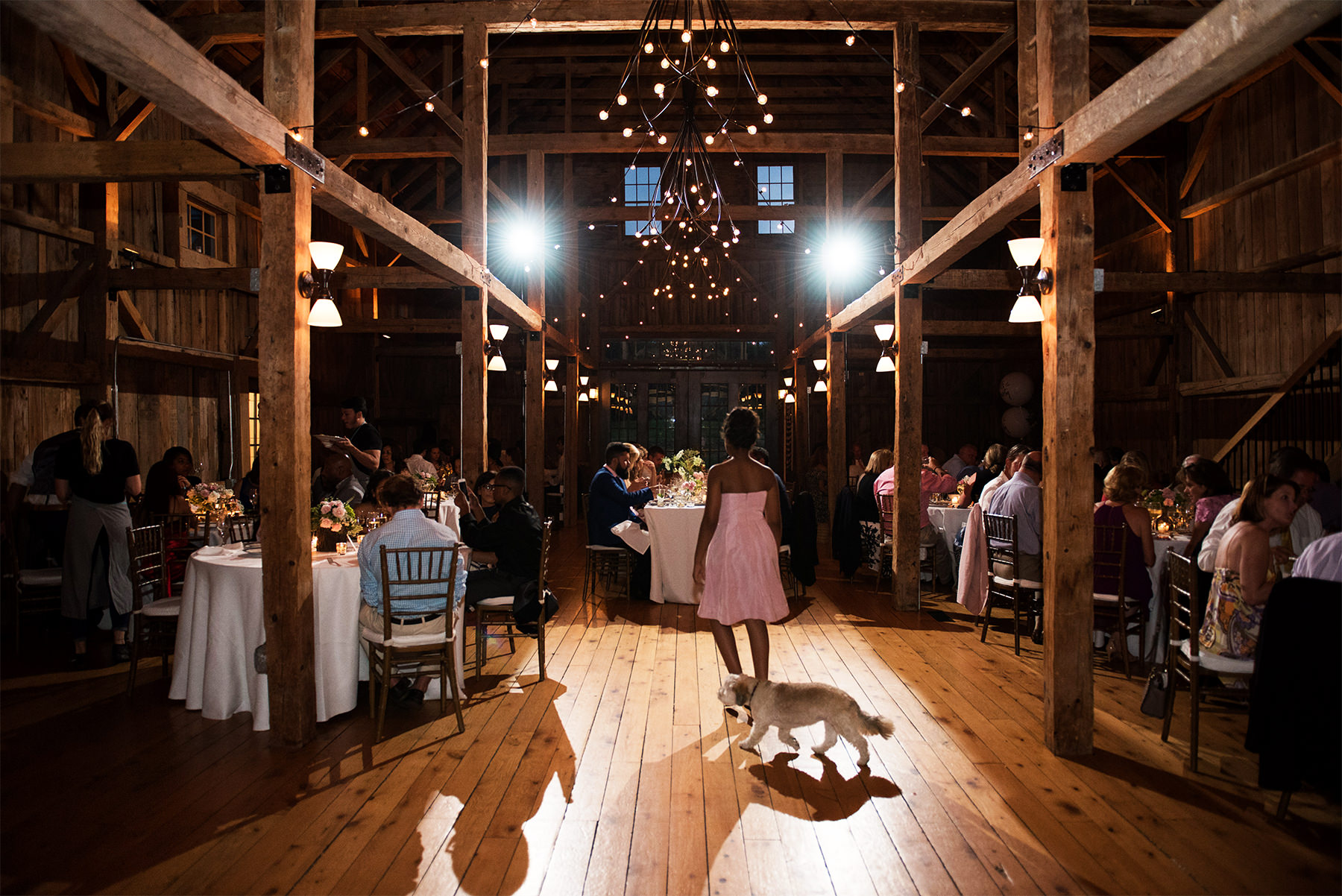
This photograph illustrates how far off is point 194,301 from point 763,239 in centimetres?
1021

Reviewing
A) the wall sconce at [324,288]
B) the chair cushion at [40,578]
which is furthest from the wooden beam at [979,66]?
the chair cushion at [40,578]

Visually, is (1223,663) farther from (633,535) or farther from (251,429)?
(251,429)

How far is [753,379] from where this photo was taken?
17.2 meters

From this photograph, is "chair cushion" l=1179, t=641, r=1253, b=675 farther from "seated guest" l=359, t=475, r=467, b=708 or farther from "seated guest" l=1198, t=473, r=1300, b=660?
"seated guest" l=359, t=475, r=467, b=708

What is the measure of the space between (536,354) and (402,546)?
6470 millimetres

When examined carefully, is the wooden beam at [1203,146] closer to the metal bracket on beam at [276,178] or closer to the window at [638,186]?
the window at [638,186]

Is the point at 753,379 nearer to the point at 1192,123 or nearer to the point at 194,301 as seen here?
the point at 1192,123

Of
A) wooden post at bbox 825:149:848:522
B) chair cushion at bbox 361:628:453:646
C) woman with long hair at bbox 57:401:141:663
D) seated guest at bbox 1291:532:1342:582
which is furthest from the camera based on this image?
wooden post at bbox 825:149:848:522

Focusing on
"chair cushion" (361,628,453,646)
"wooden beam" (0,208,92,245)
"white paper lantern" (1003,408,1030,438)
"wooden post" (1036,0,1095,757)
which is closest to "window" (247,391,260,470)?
"wooden beam" (0,208,92,245)

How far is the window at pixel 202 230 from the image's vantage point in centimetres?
993

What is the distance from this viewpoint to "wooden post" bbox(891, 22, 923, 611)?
23.2ft

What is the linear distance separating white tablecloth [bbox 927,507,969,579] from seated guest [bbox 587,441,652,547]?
2.75 m

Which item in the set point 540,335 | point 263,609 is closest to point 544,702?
point 263,609

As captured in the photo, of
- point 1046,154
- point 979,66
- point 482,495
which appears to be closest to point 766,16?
point 979,66
